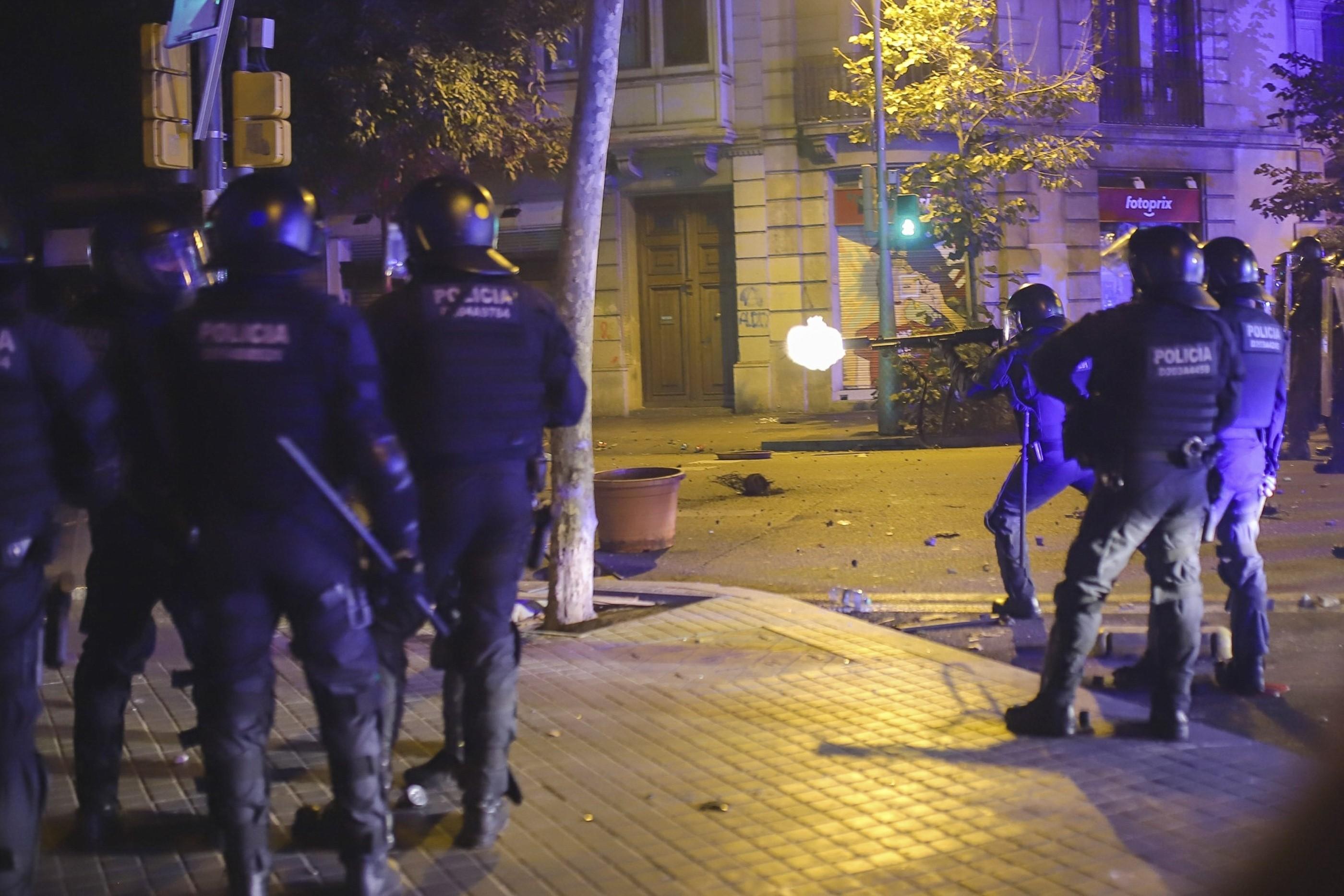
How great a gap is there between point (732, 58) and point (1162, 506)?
766 inches

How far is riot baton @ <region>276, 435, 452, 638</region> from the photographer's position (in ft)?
11.6

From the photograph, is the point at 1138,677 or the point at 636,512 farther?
the point at 636,512

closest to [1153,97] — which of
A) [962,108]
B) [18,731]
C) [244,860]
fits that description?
[962,108]

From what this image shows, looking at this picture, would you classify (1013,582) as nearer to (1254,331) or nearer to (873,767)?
(1254,331)

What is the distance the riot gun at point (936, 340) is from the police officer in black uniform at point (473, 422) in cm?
746

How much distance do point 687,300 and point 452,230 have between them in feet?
67.4

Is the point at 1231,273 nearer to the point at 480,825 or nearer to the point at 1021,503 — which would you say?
the point at 1021,503

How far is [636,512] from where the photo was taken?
983cm

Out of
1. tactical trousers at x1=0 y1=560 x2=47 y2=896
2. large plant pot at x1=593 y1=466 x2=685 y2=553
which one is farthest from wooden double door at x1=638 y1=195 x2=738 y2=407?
tactical trousers at x1=0 y1=560 x2=47 y2=896

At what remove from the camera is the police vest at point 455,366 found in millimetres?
4086

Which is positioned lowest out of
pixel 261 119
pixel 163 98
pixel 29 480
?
pixel 29 480

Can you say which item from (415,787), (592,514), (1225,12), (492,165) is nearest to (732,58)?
(492,165)

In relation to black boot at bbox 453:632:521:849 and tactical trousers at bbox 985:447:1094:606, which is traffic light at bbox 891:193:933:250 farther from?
black boot at bbox 453:632:521:849

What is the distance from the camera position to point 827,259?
77.0ft
